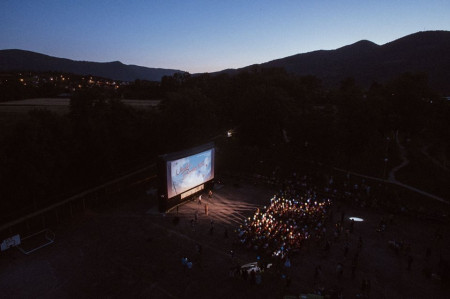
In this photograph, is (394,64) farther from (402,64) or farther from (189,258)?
(189,258)

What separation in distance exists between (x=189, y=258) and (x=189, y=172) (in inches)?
366

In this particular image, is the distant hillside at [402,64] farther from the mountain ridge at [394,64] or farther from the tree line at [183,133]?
the tree line at [183,133]

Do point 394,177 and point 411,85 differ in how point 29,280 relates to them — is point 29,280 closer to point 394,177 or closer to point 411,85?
point 394,177

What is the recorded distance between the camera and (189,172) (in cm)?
2622

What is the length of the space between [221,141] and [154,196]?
2364cm

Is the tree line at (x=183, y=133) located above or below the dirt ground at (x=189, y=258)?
above

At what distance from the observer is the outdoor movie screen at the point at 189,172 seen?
2431cm

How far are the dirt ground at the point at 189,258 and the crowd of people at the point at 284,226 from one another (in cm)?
88

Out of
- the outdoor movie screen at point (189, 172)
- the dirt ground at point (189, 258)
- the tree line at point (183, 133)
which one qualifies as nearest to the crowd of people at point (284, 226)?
the dirt ground at point (189, 258)

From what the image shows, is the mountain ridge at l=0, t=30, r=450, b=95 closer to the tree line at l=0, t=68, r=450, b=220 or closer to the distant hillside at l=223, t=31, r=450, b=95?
the distant hillside at l=223, t=31, r=450, b=95

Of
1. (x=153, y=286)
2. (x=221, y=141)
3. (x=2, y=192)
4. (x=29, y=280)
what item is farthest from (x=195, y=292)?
(x=221, y=141)

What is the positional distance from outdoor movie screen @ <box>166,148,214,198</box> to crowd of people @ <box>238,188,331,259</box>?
6709 mm

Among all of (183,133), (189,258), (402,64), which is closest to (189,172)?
(189,258)

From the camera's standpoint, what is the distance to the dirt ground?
15.6 m
